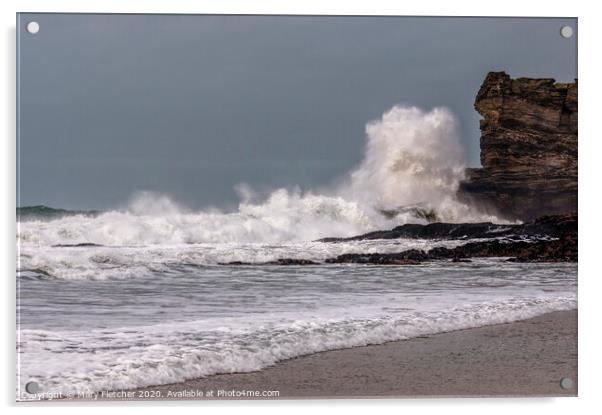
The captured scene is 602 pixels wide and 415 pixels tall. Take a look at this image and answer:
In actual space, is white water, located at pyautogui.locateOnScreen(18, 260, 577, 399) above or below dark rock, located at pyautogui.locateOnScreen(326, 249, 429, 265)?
below

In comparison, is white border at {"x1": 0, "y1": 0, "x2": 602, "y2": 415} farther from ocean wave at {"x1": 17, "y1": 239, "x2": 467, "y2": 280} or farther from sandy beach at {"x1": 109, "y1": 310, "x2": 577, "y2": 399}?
ocean wave at {"x1": 17, "y1": 239, "x2": 467, "y2": 280}

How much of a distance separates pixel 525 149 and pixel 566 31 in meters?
0.69

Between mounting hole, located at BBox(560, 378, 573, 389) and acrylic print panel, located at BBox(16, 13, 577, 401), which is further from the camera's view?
mounting hole, located at BBox(560, 378, 573, 389)

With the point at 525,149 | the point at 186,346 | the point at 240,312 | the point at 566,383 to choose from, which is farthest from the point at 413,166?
the point at 186,346

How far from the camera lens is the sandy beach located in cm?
384

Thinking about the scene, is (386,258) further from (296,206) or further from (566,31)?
(566,31)

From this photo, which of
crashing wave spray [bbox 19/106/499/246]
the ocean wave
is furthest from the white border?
crashing wave spray [bbox 19/106/499/246]

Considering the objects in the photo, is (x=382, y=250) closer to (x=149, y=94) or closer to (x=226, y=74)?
(x=226, y=74)

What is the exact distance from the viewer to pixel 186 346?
12.6 feet

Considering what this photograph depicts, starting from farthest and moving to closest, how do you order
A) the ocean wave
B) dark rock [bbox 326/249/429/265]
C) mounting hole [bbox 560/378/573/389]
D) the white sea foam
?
1. dark rock [bbox 326/249/429/265]
2. mounting hole [bbox 560/378/573/389]
3. the ocean wave
4. the white sea foam

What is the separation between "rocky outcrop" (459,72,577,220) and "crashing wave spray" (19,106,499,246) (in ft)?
0.44
